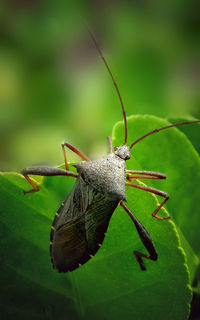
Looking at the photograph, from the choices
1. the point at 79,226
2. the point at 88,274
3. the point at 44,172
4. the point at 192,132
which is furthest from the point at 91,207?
the point at 192,132

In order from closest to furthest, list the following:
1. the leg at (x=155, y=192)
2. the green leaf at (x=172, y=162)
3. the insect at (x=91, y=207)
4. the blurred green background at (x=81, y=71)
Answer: the leg at (x=155, y=192) < the insect at (x=91, y=207) < the green leaf at (x=172, y=162) < the blurred green background at (x=81, y=71)

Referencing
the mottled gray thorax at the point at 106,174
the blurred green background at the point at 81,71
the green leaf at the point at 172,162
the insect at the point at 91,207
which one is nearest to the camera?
the insect at the point at 91,207

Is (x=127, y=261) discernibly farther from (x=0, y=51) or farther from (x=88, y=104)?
(x=0, y=51)

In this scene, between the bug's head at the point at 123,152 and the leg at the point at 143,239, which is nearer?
the leg at the point at 143,239

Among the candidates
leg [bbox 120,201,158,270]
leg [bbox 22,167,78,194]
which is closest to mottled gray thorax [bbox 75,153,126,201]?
leg [bbox 22,167,78,194]

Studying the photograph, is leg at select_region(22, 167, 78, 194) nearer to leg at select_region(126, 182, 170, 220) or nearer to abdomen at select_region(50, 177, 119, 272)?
abdomen at select_region(50, 177, 119, 272)

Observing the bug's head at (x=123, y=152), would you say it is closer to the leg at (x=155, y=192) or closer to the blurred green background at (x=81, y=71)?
the leg at (x=155, y=192)

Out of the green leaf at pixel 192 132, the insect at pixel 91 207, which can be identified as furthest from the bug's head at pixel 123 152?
the green leaf at pixel 192 132

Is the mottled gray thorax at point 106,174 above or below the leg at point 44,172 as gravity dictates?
below
